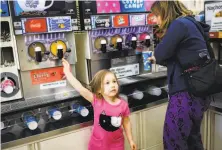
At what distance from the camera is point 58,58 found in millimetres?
1299

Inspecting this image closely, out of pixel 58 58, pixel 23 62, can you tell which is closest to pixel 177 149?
pixel 58 58

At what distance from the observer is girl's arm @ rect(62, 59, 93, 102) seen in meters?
1.28

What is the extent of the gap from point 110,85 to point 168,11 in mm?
502

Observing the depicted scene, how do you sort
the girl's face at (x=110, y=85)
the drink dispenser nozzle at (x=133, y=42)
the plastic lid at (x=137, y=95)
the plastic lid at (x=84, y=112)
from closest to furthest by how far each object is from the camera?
the girl's face at (x=110, y=85), the plastic lid at (x=84, y=112), the drink dispenser nozzle at (x=133, y=42), the plastic lid at (x=137, y=95)

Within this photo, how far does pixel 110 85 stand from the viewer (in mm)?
1241

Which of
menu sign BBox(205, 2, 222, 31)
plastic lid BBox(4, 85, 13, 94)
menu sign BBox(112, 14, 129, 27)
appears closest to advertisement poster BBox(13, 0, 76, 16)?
menu sign BBox(112, 14, 129, 27)

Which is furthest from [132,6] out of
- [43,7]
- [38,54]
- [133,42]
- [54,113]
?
[54,113]

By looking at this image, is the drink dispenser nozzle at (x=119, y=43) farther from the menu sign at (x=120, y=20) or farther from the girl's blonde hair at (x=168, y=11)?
the girl's blonde hair at (x=168, y=11)

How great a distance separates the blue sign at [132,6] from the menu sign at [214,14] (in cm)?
52

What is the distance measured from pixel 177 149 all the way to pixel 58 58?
33.2 inches

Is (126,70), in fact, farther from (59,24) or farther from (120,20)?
(59,24)

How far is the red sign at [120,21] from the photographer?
1.42 meters

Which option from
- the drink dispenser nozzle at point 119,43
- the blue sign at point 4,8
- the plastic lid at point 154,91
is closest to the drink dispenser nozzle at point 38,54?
the blue sign at point 4,8

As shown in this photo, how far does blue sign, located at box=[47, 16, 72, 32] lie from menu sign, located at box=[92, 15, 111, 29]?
0.15 m
